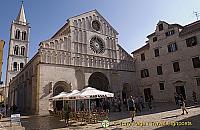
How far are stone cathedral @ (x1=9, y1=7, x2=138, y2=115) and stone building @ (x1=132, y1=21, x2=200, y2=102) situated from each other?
3.35 meters

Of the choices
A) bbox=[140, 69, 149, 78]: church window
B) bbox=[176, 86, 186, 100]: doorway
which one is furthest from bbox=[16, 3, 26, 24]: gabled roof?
bbox=[176, 86, 186, 100]: doorway

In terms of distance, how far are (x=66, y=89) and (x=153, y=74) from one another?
648 inches

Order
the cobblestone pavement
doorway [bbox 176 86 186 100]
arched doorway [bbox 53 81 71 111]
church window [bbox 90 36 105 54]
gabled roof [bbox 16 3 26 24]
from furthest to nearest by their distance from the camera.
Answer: gabled roof [bbox 16 3 26 24], church window [bbox 90 36 105 54], doorway [bbox 176 86 186 100], arched doorway [bbox 53 81 71 111], the cobblestone pavement

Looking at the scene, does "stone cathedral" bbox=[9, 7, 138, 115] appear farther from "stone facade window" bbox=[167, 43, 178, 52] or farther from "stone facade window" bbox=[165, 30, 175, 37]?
"stone facade window" bbox=[165, 30, 175, 37]

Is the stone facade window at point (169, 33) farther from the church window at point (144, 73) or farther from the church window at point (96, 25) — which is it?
the church window at point (96, 25)

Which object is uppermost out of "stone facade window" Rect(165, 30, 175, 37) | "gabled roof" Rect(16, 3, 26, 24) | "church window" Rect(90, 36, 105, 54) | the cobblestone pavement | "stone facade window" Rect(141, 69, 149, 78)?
"gabled roof" Rect(16, 3, 26, 24)

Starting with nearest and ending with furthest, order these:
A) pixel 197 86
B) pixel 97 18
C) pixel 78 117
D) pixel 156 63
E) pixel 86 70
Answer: pixel 78 117 → pixel 197 86 → pixel 86 70 → pixel 156 63 → pixel 97 18

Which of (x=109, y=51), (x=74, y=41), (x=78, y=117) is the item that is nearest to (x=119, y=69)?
(x=109, y=51)

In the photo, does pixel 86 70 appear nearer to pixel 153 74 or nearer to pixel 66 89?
pixel 66 89

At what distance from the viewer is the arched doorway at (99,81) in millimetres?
31275

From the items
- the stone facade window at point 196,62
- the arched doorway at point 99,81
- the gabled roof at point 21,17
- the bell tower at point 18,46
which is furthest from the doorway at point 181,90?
the gabled roof at point 21,17

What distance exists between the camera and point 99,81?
32.2 meters

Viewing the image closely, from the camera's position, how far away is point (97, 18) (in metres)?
34.1

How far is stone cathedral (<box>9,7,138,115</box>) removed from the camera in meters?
24.6
